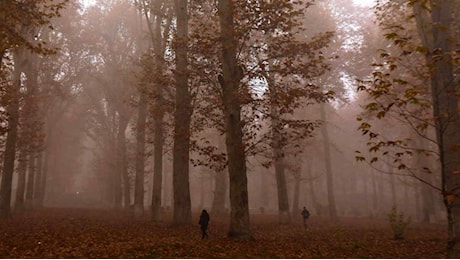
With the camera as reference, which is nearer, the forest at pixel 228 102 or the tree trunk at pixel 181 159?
the forest at pixel 228 102

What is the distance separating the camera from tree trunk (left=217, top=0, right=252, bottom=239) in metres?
12.6

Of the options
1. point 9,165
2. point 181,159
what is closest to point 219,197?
point 181,159

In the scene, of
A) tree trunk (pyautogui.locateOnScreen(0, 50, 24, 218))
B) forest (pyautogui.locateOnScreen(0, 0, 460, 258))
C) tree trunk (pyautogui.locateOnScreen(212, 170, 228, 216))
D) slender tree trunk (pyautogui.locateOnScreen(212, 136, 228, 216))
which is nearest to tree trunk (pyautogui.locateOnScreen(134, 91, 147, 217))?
forest (pyautogui.locateOnScreen(0, 0, 460, 258))

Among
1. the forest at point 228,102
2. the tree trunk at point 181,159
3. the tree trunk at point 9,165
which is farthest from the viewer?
the tree trunk at point 9,165

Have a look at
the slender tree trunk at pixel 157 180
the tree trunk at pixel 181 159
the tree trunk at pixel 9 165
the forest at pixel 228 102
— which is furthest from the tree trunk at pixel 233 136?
the tree trunk at pixel 9 165

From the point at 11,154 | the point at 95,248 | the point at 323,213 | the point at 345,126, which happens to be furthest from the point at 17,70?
the point at 345,126

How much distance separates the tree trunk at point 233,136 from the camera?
12.6 metres

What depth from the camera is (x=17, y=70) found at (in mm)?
20688

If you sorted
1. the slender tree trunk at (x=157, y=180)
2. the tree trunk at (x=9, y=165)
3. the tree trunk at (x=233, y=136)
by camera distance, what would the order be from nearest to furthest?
the tree trunk at (x=233, y=136) → the tree trunk at (x=9, y=165) → the slender tree trunk at (x=157, y=180)

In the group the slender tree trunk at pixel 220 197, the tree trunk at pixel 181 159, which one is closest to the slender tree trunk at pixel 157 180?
the tree trunk at pixel 181 159

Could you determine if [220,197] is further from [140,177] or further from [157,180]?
[157,180]

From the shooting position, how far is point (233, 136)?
42.5ft

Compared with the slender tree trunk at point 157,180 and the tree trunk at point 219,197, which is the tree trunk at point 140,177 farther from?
the tree trunk at point 219,197

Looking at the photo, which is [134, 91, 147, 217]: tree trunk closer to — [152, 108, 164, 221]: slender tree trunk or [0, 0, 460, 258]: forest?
[0, 0, 460, 258]: forest
